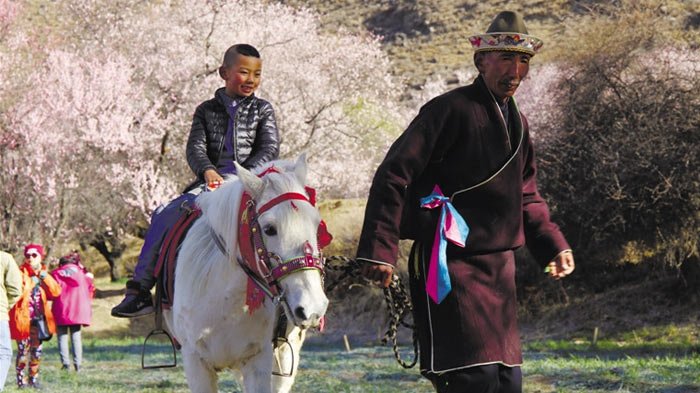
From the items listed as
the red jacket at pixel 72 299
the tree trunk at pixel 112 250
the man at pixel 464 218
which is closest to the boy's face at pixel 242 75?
the man at pixel 464 218

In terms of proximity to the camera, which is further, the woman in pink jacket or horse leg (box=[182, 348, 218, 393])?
the woman in pink jacket

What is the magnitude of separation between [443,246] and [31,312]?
1035 cm

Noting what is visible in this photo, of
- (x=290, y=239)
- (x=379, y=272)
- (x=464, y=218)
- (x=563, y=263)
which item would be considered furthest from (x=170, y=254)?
(x=563, y=263)

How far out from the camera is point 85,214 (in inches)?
1398

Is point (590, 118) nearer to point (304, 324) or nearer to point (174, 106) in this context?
point (174, 106)

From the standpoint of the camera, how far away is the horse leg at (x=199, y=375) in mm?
6035

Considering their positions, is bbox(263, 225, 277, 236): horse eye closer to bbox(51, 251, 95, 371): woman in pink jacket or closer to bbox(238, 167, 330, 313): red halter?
bbox(238, 167, 330, 313): red halter

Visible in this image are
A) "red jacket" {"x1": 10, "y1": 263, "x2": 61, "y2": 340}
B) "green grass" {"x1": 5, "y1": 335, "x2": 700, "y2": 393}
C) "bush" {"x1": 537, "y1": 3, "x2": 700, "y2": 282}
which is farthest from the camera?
"bush" {"x1": 537, "y1": 3, "x2": 700, "y2": 282}

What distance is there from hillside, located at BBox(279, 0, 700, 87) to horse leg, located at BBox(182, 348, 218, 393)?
5347 centimetres

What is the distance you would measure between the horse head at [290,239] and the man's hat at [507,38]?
1196 millimetres

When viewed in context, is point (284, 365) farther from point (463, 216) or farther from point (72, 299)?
point (72, 299)

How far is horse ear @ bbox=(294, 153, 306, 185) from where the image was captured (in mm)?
5719

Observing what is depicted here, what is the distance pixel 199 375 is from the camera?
6.05m

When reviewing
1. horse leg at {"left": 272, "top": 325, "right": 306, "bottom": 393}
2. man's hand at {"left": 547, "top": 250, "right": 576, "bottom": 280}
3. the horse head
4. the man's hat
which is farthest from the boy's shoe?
the man's hat
